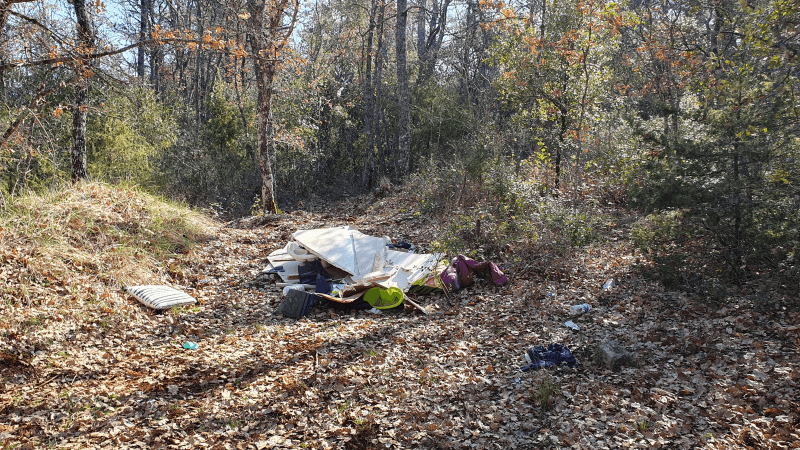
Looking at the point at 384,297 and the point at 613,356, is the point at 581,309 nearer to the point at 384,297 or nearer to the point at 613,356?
the point at 613,356

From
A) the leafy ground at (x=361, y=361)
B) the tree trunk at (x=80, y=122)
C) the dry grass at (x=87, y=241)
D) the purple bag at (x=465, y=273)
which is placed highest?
the tree trunk at (x=80, y=122)

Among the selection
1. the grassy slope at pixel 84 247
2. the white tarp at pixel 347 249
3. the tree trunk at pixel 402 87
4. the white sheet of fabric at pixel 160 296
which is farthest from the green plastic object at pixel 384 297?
the tree trunk at pixel 402 87

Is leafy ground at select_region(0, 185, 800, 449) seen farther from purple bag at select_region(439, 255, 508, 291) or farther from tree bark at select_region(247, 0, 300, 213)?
tree bark at select_region(247, 0, 300, 213)

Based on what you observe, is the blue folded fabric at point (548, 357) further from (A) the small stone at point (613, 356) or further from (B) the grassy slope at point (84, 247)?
(B) the grassy slope at point (84, 247)

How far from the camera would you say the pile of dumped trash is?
7.41m

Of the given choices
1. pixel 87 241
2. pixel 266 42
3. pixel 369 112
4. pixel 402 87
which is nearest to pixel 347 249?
pixel 87 241

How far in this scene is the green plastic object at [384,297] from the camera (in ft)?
24.2

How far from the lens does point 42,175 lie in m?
10.8

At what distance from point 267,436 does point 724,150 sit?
6.39 meters

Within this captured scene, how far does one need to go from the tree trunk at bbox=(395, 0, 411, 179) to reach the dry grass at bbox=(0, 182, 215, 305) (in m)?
8.25

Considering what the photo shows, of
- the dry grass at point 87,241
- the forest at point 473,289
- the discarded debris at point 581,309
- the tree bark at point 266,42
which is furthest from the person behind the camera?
the tree bark at point 266,42

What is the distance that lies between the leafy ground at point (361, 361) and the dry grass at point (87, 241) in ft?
0.10

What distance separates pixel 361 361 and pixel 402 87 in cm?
1182

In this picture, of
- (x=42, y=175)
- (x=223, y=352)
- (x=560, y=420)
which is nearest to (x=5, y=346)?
Result: (x=223, y=352)
